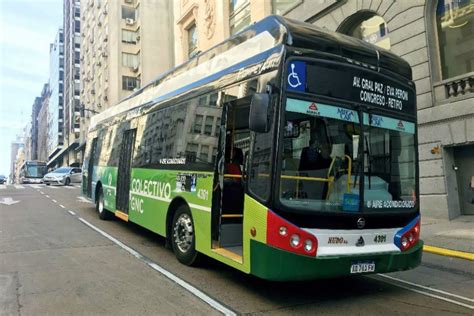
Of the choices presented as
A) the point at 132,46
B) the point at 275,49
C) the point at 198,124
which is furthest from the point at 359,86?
the point at 132,46

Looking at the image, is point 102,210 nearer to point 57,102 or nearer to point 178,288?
point 178,288

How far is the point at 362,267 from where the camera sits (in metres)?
5.27

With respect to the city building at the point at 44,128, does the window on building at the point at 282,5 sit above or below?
below

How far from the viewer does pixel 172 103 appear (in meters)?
8.06

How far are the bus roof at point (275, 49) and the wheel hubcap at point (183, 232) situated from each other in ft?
7.18

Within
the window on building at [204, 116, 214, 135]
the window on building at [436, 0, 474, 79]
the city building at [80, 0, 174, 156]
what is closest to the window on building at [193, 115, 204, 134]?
the window on building at [204, 116, 214, 135]

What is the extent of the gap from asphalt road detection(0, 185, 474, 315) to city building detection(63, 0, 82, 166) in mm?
74404

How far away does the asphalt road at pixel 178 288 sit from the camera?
508 centimetres

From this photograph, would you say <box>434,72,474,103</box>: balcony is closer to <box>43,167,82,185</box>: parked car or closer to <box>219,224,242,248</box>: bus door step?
<box>219,224,242,248</box>: bus door step

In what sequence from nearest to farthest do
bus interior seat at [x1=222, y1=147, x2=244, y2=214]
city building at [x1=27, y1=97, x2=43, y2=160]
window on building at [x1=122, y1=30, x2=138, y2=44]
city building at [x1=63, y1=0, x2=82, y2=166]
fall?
bus interior seat at [x1=222, y1=147, x2=244, y2=214]
window on building at [x1=122, y1=30, x2=138, y2=44]
city building at [x1=63, y1=0, x2=82, y2=166]
city building at [x1=27, y1=97, x2=43, y2=160]

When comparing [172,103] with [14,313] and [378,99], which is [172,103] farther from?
[14,313]

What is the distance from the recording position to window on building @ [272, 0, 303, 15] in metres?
20.0

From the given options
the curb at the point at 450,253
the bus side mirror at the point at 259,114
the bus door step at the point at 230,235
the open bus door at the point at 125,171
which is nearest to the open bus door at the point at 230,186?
the bus door step at the point at 230,235

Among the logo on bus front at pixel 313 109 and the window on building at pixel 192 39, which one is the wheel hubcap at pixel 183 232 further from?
the window on building at pixel 192 39
